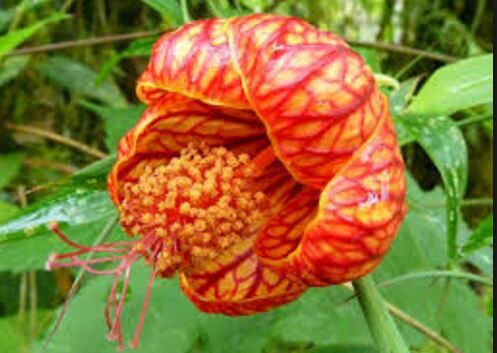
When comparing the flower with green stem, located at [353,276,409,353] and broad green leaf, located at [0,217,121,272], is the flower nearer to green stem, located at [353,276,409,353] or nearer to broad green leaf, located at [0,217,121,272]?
green stem, located at [353,276,409,353]

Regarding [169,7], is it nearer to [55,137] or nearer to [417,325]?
[417,325]

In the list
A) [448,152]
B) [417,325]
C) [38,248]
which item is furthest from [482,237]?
[38,248]

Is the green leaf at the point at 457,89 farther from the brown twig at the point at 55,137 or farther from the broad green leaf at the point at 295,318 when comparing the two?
the brown twig at the point at 55,137

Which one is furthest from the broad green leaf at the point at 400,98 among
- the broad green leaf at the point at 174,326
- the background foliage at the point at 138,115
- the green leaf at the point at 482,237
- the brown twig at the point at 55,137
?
the brown twig at the point at 55,137

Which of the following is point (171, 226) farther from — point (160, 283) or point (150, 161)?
point (160, 283)

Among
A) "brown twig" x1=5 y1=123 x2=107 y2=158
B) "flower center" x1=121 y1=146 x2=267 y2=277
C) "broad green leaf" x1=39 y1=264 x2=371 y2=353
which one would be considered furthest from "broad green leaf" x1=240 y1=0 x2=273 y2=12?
"flower center" x1=121 y1=146 x2=267 y2=277
